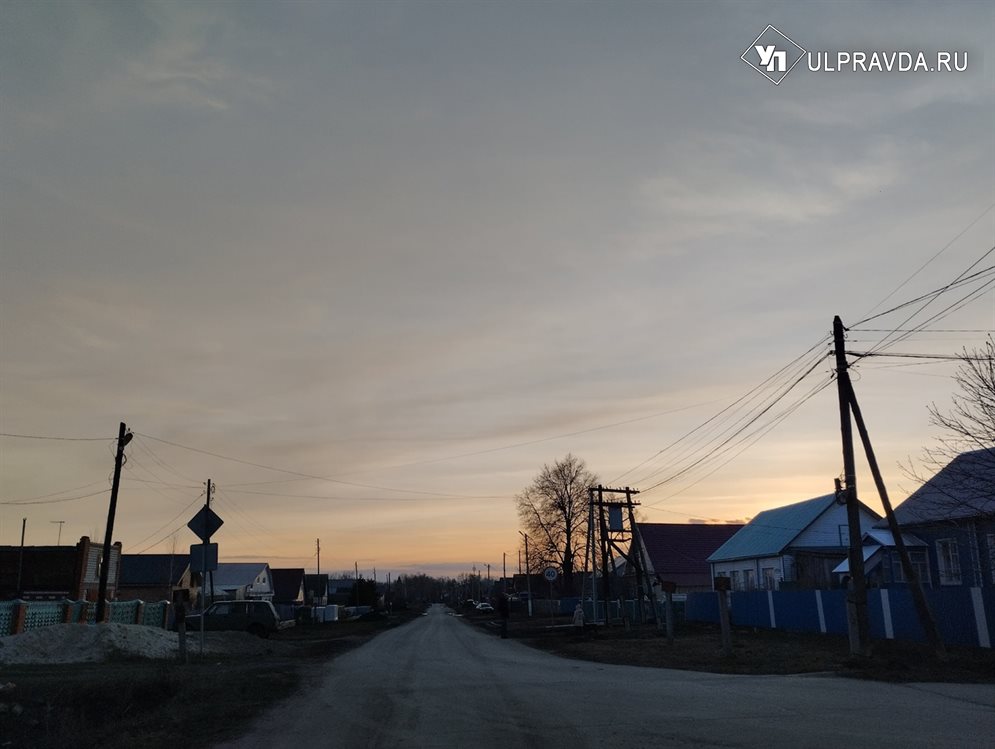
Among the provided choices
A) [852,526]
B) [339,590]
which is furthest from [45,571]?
[339,590]

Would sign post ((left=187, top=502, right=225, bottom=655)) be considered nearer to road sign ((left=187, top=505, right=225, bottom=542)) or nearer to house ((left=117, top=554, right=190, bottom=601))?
road sign ((left=187, top=505, right=225, bottom=542))

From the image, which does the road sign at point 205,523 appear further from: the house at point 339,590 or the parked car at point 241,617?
the house at point 339,590

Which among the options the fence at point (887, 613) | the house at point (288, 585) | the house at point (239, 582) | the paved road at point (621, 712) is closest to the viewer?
the paved road at point (621, 712)

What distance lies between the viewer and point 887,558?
122ft

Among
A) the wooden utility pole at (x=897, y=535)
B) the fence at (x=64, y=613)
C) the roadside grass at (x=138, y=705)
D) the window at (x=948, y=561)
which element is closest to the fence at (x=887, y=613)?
the wooden utility pole at (x=897, y=535)

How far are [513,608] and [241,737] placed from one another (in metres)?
87.8

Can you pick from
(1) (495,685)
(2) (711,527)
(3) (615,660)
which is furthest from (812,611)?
(2) (711,527)

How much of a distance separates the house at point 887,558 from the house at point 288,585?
302 ft

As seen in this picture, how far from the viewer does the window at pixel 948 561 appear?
3198 cm

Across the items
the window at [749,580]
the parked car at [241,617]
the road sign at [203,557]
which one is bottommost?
the parked car at [241,617]

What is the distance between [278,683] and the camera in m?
16.4

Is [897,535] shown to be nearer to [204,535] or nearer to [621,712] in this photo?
[621,712]

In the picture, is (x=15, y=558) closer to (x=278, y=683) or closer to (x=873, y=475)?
(x=278, y=683)

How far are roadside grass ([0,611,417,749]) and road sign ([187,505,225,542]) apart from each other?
3.01 metres
